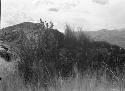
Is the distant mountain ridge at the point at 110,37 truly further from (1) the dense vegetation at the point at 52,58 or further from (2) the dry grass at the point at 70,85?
(2) the dry grass at the point at 70,85

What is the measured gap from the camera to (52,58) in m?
8.87

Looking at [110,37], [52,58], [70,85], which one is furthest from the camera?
[110,37]

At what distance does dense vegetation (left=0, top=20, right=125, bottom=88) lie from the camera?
7926 millimetres

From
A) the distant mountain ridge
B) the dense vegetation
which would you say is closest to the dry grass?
the dense vegetation

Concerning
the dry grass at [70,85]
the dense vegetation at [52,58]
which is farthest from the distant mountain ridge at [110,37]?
the dry grass at [70,85]

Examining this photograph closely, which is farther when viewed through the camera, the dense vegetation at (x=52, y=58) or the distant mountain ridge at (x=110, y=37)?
the distant mountain ridge at (x=110, y=37)

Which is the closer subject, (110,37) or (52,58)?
(52,58)

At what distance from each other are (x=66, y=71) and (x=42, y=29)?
151 cm

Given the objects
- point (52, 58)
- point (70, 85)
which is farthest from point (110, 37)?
point (70, 85)

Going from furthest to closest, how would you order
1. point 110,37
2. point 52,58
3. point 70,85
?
point 110,37 < point 52,58 < point 70,85

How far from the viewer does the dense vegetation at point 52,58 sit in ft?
26.0

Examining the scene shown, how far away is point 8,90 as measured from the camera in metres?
6.97

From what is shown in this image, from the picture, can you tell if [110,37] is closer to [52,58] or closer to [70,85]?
[52,58]

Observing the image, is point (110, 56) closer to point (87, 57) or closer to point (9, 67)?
point (87, 57)
